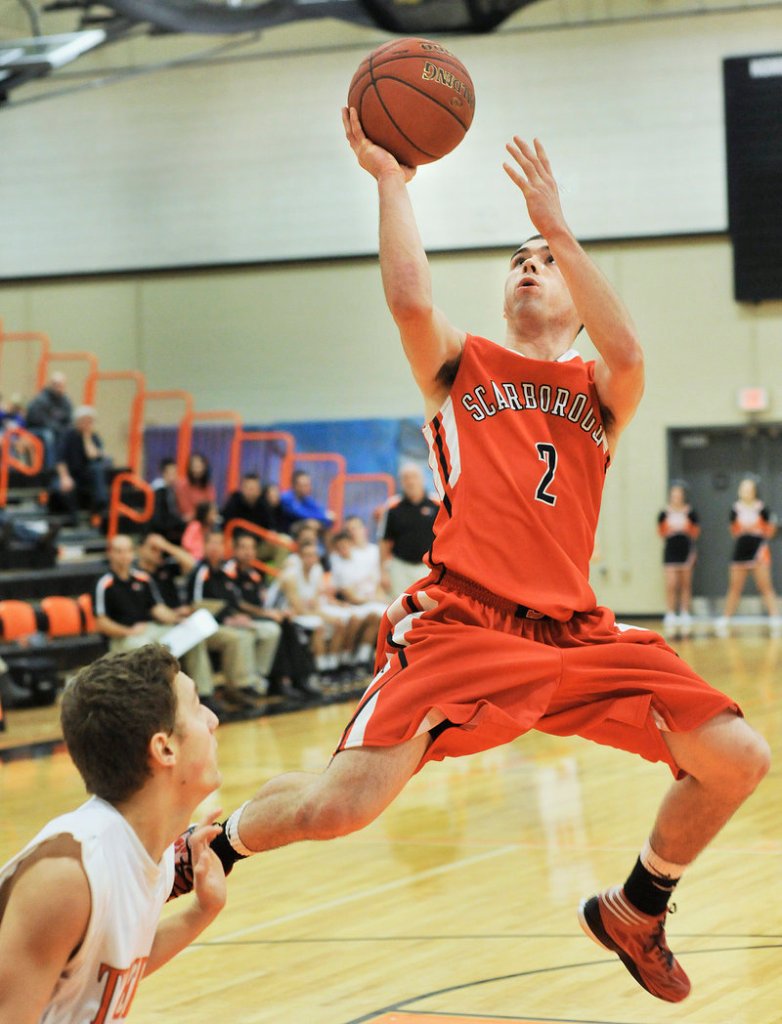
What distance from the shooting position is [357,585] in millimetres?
12594

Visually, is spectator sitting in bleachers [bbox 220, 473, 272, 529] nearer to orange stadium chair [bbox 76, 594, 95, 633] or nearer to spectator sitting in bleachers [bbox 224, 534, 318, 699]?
spectator sitting in bleachers [bbox 224, 534, 318, 699]

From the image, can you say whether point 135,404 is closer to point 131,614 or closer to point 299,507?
point 299,507

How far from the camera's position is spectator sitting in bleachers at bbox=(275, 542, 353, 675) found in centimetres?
1174

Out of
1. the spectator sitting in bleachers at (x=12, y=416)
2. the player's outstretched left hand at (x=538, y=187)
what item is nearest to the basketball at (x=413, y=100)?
the player's outstretched left hand at (x=538, y=187)

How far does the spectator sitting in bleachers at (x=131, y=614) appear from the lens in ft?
33.2

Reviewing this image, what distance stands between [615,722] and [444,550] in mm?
537

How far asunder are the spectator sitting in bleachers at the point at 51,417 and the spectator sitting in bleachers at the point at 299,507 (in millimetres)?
2413

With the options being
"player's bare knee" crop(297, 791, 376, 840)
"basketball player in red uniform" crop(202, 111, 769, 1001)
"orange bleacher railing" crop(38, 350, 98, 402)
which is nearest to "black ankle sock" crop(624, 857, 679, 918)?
"basketball player in red uniform" crop(202, 111, 769, 1001)

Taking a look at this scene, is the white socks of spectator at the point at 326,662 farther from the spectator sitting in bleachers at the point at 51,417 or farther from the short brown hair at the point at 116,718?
the short brown hair at the point at 116,718

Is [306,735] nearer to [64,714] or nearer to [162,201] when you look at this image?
[64,714]

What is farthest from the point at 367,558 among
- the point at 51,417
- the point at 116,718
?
the point at 116,718

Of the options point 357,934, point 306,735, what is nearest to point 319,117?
point 306,735

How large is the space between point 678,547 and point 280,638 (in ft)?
24.0

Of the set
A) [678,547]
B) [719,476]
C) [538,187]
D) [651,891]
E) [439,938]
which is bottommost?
[678,547]
